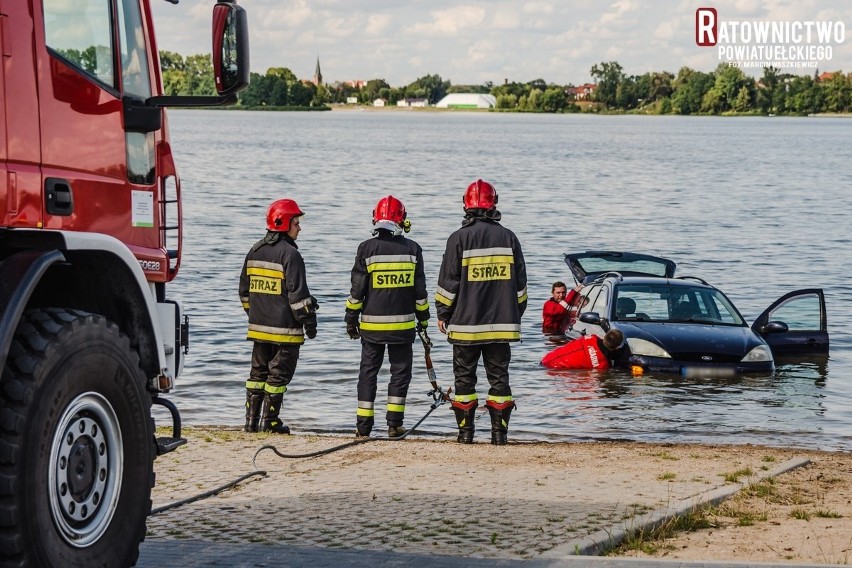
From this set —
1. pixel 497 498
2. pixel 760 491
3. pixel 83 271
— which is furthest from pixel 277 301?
pixel 83 271

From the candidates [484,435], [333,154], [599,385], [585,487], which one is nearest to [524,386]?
[599,385]

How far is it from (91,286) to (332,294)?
21.9 meters

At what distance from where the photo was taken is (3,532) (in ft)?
15.7

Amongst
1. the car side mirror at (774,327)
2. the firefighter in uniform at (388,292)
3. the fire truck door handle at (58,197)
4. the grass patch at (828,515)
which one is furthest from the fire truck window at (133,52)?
the car side mirror at (774,327)

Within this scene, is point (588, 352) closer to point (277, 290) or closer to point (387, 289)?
point (387, 289)

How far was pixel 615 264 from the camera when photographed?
800 inches

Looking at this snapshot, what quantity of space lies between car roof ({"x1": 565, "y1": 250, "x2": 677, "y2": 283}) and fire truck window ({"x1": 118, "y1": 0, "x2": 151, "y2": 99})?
13.0 metres

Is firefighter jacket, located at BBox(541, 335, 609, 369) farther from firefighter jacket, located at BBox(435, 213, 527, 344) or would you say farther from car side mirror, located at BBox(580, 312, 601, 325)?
firefighter jacket, located at BBox(435, 213, 527, 344)

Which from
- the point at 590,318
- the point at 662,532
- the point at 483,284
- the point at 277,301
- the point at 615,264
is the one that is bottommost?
the point at 662,532

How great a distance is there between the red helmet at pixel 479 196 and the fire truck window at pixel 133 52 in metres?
5.15

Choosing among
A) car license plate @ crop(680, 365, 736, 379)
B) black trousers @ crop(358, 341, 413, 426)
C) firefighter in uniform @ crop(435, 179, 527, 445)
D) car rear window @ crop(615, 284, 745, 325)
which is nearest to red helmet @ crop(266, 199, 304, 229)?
black trousers @ crop(358, 341, 413, 426)

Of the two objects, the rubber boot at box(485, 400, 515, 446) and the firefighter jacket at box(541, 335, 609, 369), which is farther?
the firefighter jacket at box(541, 335, 609, 369)

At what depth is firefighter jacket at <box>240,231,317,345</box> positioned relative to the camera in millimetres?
11750

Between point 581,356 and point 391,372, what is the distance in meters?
6.26
